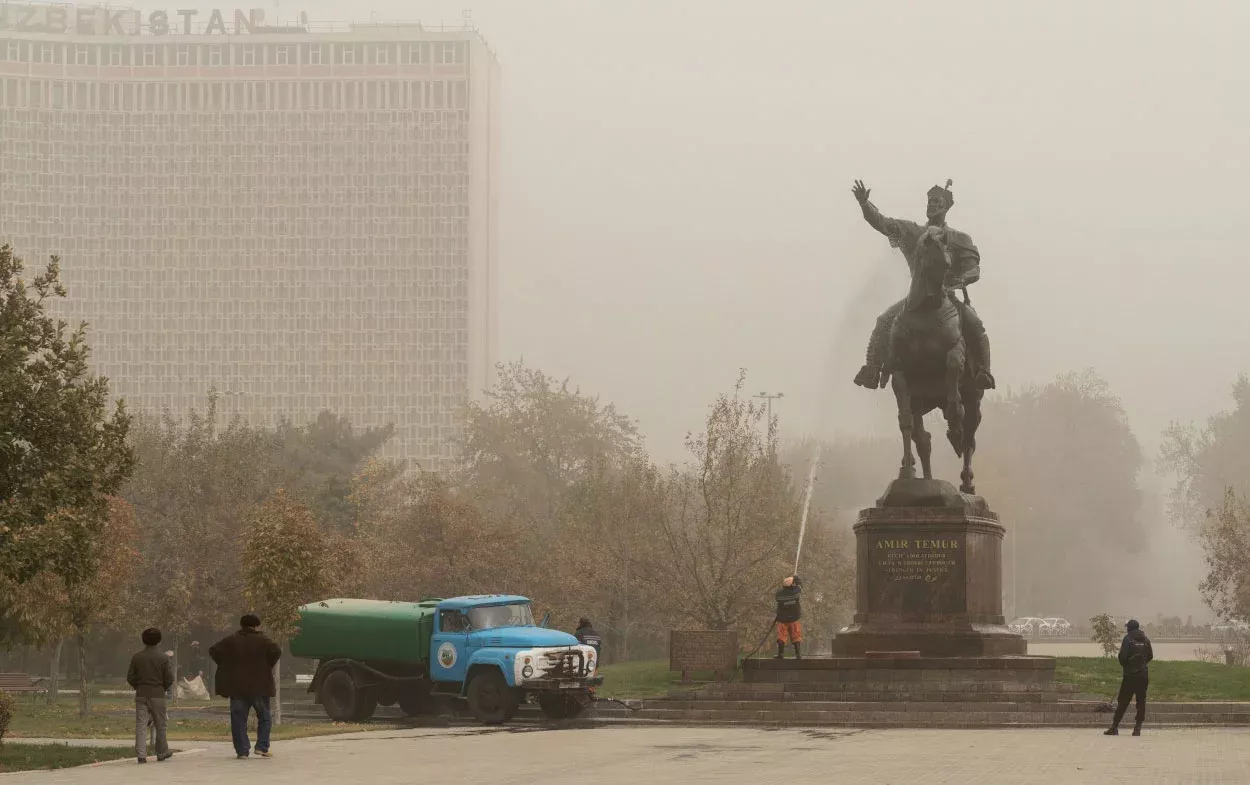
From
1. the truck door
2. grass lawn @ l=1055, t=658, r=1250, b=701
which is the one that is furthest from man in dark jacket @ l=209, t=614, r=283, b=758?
grass lawn @ l=1055, t=658, r=1250, b=701

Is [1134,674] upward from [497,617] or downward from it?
A: downward

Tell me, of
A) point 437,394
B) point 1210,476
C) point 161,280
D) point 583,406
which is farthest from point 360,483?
point 161,280

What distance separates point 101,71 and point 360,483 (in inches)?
4683

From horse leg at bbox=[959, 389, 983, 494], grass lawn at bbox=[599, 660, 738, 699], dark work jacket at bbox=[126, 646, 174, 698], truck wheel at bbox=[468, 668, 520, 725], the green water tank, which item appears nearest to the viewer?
dark work jacket at bbox=[126, 646, 174, 698]

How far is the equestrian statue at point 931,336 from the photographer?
106 ft

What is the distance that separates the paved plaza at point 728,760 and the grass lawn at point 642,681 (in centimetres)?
908

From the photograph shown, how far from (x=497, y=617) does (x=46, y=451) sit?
10870mm

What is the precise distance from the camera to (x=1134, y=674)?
24500mm

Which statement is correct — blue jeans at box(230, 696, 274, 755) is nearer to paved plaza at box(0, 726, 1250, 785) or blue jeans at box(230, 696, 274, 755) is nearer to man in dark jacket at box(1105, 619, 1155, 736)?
paved plaza at box(0, 726, 1250, 785)

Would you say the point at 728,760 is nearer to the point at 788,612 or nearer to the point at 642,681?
the point at 788,612

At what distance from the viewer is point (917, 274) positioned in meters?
32.2

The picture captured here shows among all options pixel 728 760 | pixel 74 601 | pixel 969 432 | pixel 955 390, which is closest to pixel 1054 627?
pixel 969 432

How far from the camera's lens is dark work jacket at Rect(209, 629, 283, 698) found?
21328 millimetres

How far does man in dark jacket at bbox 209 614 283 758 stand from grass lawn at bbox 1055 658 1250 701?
15439 millimetres
